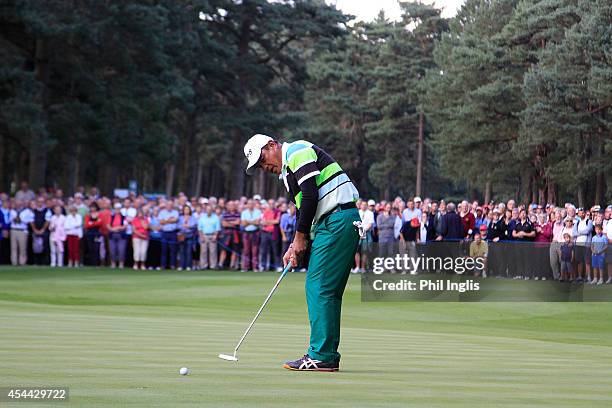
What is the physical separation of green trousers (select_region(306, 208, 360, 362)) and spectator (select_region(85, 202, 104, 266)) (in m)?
25.3

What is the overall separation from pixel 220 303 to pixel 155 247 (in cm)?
1164

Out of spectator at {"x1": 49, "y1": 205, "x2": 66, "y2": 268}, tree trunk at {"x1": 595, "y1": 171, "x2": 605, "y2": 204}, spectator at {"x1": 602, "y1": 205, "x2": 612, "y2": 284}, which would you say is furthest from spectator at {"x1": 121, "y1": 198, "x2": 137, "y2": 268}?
tree trunk at {"x1": 595, "y1": 171, "x2": 605, "y2": 204}

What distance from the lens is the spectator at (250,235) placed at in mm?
33031

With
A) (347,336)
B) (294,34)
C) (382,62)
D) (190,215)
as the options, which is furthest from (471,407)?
(382,62)

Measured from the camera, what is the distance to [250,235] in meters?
33.2

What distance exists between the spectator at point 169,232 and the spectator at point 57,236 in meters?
2.77

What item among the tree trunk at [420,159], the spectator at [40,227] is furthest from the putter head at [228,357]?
the tree trunk at [420,159]

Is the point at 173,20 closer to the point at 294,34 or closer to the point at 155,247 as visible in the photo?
the point at 294,34

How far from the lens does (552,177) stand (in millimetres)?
53750

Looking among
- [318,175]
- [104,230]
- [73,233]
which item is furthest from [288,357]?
[104,230]

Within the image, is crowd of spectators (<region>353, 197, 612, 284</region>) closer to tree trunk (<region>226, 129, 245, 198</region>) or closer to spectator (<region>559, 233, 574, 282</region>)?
spectator (<region>559, 233, 574, 282</region>)

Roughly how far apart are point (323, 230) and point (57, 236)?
2522cm

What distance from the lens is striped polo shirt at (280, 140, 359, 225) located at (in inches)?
342

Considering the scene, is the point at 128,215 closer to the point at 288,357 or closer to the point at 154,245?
the point at 154,245
